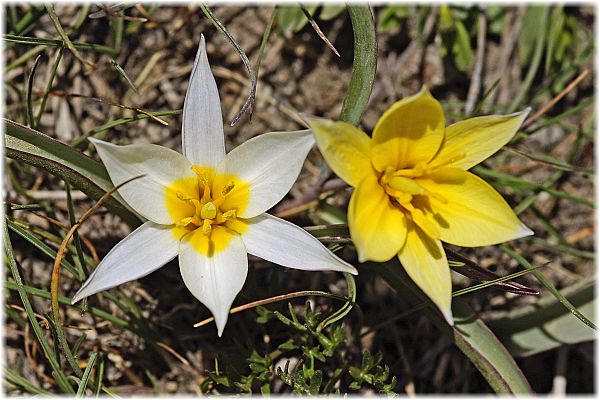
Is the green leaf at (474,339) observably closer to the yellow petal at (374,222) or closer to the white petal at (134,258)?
the yellow petal at (374,222)

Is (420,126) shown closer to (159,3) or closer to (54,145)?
(54,145)

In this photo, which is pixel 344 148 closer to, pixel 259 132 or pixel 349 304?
pixel 349 304

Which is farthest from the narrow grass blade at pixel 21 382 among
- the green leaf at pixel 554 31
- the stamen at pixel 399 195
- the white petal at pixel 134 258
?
the green leaf at pixel 554 31

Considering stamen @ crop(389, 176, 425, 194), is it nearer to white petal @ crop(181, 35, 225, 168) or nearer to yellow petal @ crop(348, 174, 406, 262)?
yellow petal @ crop(348, 174, 406, 262)

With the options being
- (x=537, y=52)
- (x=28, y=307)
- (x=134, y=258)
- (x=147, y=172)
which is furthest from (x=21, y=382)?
(x=537, y=52)

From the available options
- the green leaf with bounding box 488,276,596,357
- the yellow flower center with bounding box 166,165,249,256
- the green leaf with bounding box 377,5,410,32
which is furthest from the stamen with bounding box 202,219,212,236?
the green leaf with bounding box 377,5,410,32

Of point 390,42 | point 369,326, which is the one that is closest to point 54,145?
point 369,326
